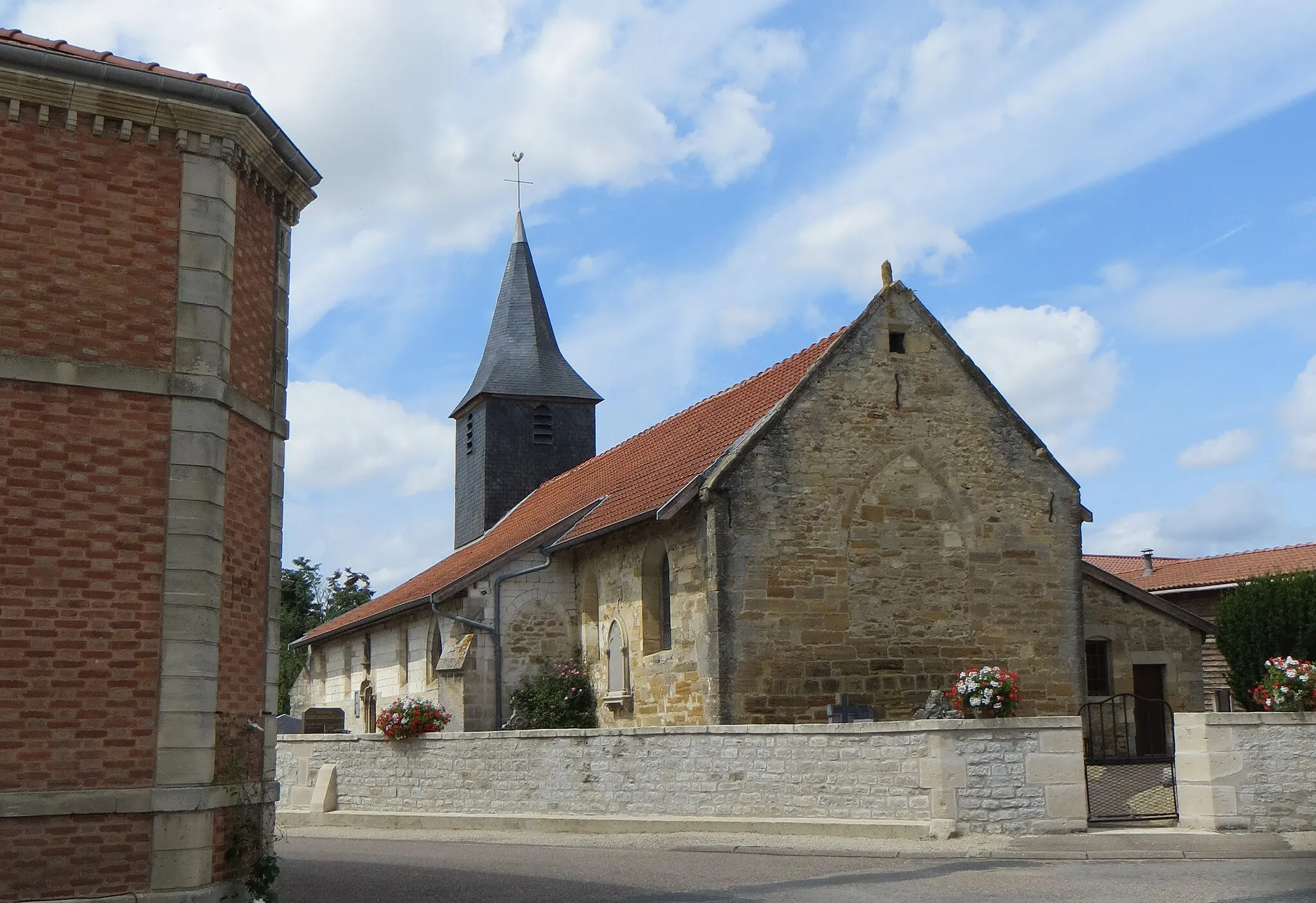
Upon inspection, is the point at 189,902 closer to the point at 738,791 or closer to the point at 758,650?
the point at 738,791

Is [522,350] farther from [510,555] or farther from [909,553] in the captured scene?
[909,553]

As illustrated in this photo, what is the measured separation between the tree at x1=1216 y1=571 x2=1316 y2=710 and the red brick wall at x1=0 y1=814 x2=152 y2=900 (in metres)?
20.3

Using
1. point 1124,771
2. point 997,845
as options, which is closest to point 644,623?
point 1124,771

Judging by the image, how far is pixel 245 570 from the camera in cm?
1048

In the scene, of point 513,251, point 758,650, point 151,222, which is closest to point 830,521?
point 758,650

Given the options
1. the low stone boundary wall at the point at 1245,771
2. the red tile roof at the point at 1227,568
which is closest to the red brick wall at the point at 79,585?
the low stone boundary wall at the point at 1245,771

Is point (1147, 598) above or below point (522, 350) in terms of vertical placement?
below

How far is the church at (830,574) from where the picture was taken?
17188 millimetres

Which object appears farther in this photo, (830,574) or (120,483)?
(830,574)

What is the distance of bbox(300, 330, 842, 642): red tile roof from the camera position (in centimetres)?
1911

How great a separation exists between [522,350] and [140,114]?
22397 mm

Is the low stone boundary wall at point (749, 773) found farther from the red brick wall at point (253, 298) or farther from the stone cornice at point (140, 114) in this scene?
the stone cornice at point (140, 114)

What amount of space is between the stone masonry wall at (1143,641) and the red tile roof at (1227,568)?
1307 cm

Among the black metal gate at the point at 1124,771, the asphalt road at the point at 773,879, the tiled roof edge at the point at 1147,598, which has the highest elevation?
the tiled roof edge at the point at 1147,598
